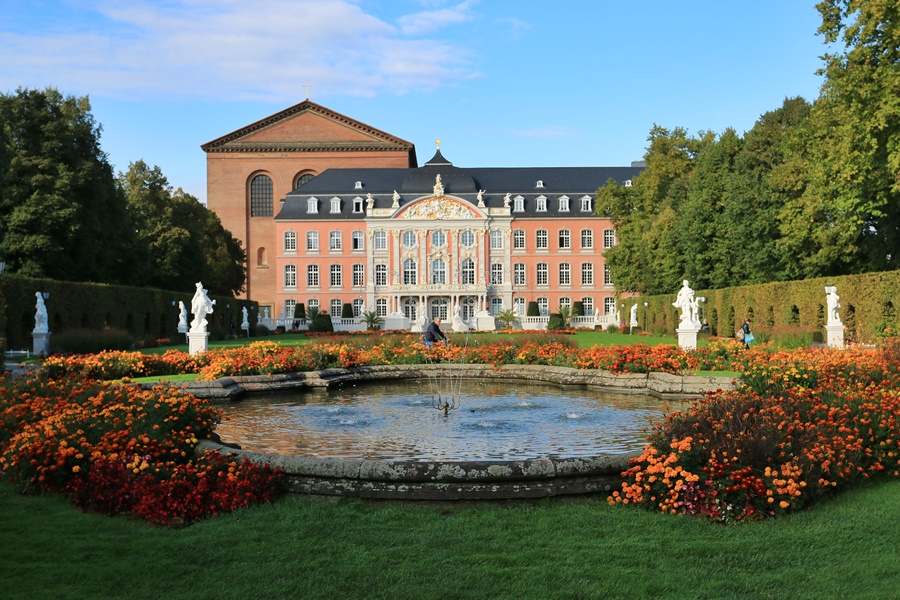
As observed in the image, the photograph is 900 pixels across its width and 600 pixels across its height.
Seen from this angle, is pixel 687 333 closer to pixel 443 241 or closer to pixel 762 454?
pixel 762 454

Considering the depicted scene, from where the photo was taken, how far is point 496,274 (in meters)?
63.8

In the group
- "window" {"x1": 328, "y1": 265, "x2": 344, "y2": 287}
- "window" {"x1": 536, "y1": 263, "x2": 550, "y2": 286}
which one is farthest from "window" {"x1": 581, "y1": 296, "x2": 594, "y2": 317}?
"window" {"x1": 328, "y1": 265, "x2": 344, "y2": 287}

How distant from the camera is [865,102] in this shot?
19.9m

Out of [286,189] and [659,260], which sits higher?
[286,189]

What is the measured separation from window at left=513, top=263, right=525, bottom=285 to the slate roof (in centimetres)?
382

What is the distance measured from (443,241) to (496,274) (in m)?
4.83

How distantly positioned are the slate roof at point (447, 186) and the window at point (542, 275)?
3.82 metres

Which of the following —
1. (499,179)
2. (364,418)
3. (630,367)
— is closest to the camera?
(364,418)

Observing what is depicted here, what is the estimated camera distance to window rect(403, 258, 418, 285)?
2482 inches

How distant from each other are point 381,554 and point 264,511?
1178 mm

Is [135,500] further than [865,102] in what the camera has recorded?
No

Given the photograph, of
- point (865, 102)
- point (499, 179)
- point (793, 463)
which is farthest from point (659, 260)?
point (793, 463)

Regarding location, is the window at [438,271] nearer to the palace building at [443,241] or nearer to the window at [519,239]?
the palace building at [443,241]

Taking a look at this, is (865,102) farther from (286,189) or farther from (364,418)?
(286,189)
